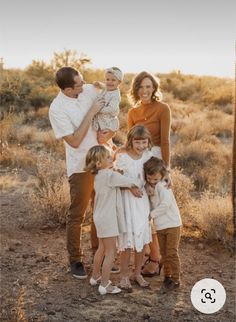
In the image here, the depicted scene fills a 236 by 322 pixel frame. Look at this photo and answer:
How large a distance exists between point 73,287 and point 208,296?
129cm

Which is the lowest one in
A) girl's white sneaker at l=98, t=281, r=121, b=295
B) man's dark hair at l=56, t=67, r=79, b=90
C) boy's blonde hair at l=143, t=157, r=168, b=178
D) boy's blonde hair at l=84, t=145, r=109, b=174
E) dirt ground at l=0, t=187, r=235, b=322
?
dirt ground at l=0, t=187, r=235, b=322

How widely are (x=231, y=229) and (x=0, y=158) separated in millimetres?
5832

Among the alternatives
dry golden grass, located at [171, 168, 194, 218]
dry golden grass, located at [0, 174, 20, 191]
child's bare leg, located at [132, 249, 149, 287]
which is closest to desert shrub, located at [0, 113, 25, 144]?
dry golden grass, located at [0, 174, 20, 191]

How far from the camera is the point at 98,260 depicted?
548cm

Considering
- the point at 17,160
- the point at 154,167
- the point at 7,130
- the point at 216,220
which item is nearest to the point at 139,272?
the point at 154,167

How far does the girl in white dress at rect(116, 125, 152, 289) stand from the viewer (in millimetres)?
5340

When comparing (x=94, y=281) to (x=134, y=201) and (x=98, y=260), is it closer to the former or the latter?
(x=98, y=260)

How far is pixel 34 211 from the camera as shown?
26.8 feet

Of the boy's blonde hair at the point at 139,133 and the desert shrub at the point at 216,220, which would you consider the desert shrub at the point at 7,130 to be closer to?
the desert shrub at the point at 216,220

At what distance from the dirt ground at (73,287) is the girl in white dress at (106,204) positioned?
0.94 feet

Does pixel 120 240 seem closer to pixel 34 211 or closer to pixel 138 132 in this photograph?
pixel 138 132

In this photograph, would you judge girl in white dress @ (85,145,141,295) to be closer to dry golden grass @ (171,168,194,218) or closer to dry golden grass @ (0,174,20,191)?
dry golden grass @ (171,168,194,218)

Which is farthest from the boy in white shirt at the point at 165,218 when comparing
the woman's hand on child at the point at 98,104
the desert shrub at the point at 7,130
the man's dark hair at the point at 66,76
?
the desert shrub at the point at 7,130

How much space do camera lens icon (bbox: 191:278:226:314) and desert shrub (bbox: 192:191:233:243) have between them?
1.16m
